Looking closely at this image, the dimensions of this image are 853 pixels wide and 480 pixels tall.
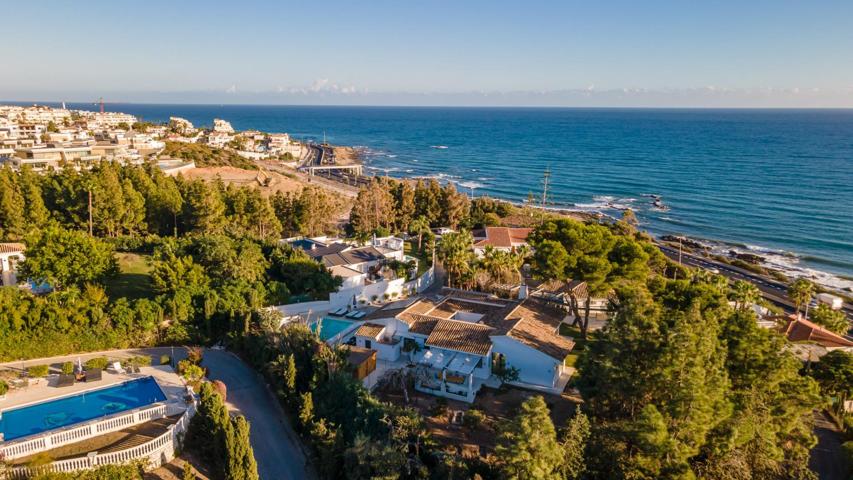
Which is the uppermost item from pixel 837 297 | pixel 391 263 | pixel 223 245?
pixel 223 245

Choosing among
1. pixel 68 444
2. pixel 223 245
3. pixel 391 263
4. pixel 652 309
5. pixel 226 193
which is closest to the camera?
pixel 68 444

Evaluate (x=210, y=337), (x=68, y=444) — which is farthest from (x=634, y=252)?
(x=68, y=444)

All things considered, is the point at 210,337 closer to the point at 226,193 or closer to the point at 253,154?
the point at 226,193

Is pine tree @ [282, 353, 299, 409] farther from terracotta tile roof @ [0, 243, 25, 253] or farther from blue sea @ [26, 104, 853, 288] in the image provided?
blue sea @ [26, 104, 853, 288]

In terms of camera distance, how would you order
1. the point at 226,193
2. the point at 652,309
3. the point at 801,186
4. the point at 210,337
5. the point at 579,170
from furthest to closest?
the point at 579,170 → the point at 801,186 → the point at 226,193 → the point at 210,337 → the point at 652,309

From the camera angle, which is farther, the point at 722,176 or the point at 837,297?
the point at 722,176

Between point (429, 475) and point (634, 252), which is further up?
point (634, 252)
